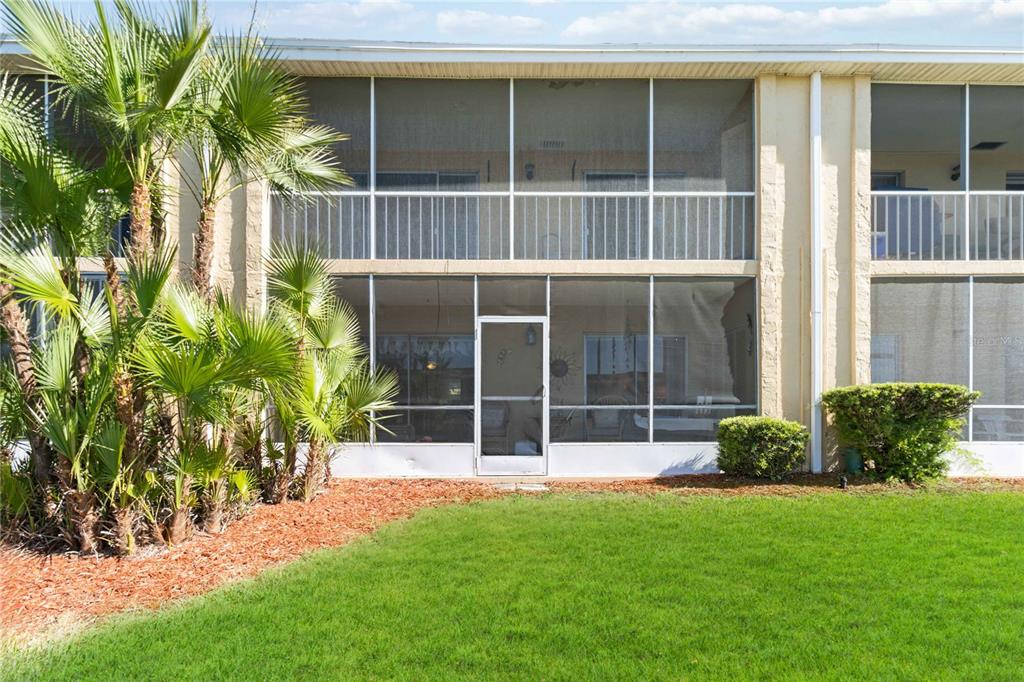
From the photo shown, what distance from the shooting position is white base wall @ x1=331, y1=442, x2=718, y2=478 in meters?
10.5

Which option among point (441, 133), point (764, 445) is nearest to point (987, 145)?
point (764, 445)

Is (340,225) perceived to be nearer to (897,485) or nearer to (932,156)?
(897,485)

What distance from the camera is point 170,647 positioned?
433 cm

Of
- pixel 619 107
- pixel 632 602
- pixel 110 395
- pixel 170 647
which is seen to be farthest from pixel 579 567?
pixel 619 107

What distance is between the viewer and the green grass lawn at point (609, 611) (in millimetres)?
4035

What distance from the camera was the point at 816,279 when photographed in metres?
10.5

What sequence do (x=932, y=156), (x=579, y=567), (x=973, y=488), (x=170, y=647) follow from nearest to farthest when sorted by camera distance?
(x=170, y=647)
(x=579, y=567)
(x=973, y=488)
(x=932, y=156)

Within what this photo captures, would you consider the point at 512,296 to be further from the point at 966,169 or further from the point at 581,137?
the point at 966,169

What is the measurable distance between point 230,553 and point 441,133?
7.03 meters

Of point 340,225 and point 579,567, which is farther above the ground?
point 340,225

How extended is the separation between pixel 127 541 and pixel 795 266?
30.7 ft

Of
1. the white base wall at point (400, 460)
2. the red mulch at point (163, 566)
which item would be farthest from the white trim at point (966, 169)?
the red mulch at point (163, 566)

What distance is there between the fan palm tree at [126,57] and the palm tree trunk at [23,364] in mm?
1384

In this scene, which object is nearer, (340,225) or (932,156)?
(340,225)
